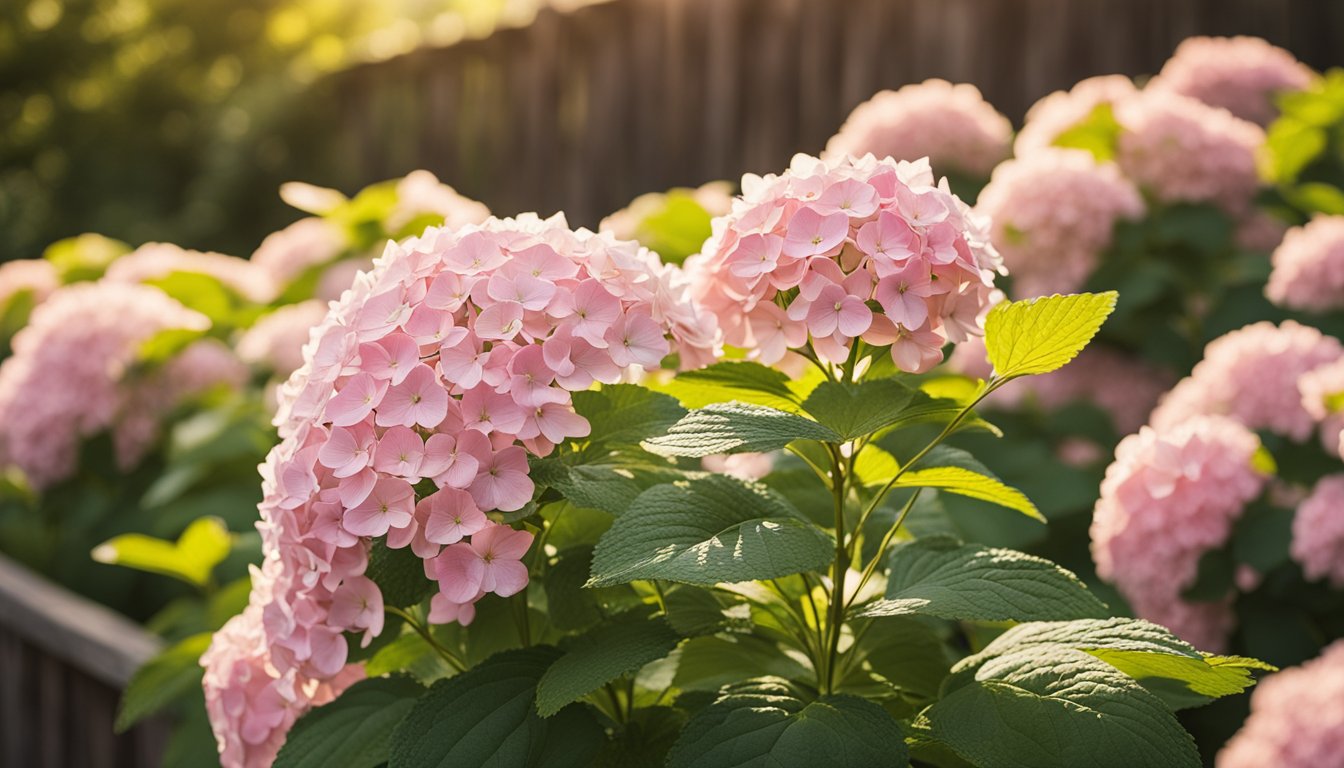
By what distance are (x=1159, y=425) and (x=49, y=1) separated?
1068 cm

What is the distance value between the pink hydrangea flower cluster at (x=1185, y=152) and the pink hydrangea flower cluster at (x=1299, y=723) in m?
1.20

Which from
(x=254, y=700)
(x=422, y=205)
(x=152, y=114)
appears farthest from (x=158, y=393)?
(x=152, y=114)

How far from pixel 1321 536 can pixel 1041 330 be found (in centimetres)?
82

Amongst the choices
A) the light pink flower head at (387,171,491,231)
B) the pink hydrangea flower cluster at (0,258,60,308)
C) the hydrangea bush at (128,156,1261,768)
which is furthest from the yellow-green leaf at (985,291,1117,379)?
the pink hydrangea flower cluster at (0,258,60,308)

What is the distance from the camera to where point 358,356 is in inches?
39.6

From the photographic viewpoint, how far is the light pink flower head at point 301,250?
3320 millimetres

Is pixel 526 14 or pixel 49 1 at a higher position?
pixel 526 14

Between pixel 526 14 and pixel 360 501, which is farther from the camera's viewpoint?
pixel 526 14

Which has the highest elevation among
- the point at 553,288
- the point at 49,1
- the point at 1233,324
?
the point at 553,288

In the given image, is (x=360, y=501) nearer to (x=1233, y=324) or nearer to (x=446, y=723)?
(x=446, y=723)

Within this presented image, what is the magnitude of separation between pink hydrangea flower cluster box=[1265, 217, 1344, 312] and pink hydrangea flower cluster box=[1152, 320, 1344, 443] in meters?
0.16

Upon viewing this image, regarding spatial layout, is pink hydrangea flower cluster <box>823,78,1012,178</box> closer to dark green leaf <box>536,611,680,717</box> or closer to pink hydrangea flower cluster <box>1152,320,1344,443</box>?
pink hydrangea flower cluster <box>1152,320,1344,443</box>

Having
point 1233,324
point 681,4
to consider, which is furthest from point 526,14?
point 1233,324

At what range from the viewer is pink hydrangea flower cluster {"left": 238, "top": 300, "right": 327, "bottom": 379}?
2.75 m
